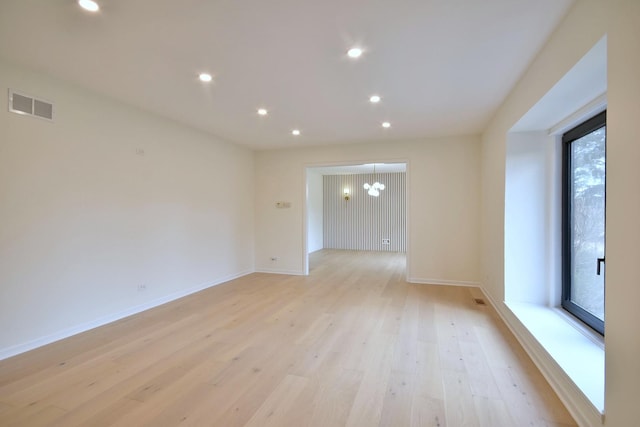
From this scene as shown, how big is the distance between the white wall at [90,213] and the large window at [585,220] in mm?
4914

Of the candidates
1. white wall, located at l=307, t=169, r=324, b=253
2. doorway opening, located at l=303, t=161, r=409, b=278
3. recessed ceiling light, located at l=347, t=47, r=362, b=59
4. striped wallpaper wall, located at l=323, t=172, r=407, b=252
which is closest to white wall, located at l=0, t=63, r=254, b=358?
recessed ceiling light, located at l=347, t=47, r=362, b=59

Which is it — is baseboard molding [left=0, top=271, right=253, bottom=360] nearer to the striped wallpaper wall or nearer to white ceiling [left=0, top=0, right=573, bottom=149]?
white ceiling [left=0, top=0, right=573, bottom=149]

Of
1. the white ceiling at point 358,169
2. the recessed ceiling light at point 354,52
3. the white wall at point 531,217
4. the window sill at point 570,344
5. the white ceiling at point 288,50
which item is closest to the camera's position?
the window sill at point 570,344

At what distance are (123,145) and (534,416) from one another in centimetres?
482

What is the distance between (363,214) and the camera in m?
10.0

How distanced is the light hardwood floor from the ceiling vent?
7.56 ft

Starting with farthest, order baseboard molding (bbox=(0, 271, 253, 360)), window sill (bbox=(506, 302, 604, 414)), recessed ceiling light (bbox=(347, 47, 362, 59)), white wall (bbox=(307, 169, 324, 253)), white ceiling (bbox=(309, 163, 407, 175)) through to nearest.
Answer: white wall (bbox=(307, 169, 324, 253)) < white ceiling (bbox=(309, 163, 407, 175)) < baseboard molding (bbox=(0, 271, 253, 360)) < recessed ceiling light (bbox=(347, 47, 362, 59)) < window sill (bbox=(506, 302, 604, 414))

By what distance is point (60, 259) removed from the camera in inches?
117

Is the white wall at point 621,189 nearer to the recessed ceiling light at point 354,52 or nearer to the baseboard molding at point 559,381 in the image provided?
the baseboard molding at point 559,381

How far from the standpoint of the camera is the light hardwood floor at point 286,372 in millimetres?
1855

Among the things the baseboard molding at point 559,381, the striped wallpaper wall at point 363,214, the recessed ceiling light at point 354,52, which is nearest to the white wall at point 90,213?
the recessed ceiling light at point 354,52

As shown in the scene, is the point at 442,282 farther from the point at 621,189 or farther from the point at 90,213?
the point at 90,213

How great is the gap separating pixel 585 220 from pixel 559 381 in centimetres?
153

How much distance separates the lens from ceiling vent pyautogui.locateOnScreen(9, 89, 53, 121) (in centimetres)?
266
